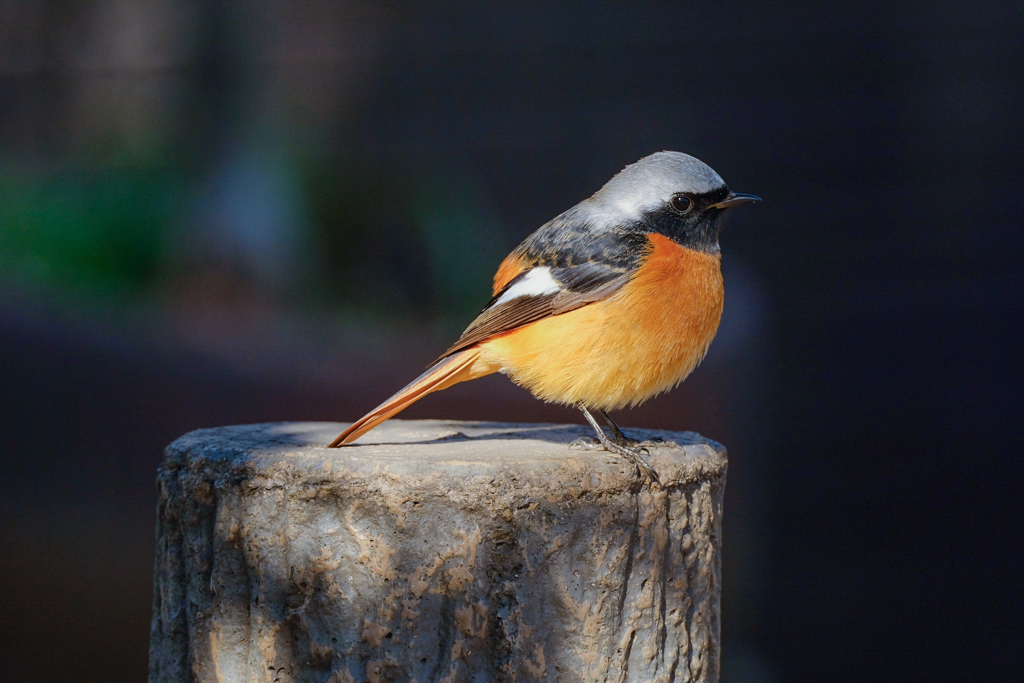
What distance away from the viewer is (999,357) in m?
5.70

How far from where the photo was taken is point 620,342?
295 cm

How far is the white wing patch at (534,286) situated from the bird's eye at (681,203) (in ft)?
1.62

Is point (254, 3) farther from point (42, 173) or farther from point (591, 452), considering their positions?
point (591, 452)

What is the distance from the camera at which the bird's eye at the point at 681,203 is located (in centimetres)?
314

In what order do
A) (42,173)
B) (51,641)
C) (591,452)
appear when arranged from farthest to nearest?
(42,173), (51,641), (591,452)

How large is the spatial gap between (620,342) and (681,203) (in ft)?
1.86

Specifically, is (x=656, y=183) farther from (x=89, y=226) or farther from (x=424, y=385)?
(x=89, y=226)

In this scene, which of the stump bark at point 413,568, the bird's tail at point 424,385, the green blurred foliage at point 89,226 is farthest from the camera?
the green blurred foliage at point 89,226

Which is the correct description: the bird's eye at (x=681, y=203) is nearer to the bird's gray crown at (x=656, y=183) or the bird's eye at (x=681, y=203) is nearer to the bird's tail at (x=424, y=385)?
the bird's gray crown at (x=656, y=183)

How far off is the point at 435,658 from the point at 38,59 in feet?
21.6

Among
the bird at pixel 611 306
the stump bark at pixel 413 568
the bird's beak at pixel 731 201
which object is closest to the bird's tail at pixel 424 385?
the bird at pixel 611 306

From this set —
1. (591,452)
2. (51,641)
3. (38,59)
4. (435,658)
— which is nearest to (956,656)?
(591,452)

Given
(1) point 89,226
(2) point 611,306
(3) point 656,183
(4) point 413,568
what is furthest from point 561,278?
(1) point 89,226

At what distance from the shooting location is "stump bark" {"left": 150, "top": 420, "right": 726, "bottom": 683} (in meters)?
2.39
